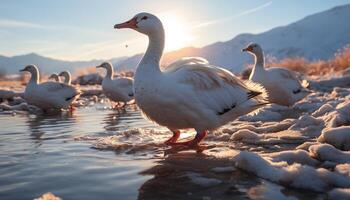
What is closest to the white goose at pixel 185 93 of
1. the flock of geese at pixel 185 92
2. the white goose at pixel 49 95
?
the flock of geese at pixel 185 92

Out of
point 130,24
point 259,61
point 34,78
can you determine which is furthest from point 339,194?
point 34,78

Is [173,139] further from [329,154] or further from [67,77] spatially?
[67,77]

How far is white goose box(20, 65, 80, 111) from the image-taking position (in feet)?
44.1

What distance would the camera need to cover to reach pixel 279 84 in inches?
435

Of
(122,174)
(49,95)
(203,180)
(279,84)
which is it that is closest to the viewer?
(203,180)

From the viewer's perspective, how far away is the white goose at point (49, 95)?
44.1ft

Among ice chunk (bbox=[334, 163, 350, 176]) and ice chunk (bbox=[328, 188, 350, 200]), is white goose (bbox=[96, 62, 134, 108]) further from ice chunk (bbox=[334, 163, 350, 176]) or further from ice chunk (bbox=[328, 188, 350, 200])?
ice chunk (bbox=[328, 188, 350, 200])

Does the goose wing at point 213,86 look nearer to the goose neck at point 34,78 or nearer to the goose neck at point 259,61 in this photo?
the goose neck at point 259,61

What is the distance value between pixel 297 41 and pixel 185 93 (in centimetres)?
17911

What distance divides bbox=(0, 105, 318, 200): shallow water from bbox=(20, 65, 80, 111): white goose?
296 inches

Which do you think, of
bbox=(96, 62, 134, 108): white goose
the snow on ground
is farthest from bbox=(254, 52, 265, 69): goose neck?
bbox=(96, 62, 134, 108): white goose

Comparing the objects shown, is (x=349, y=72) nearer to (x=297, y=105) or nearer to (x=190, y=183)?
(x=297, y=105)

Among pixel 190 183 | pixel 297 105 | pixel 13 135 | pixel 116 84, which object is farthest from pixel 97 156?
pixel 116 84

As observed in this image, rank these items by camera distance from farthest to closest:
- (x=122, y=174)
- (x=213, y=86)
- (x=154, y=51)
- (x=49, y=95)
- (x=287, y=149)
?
(x=49, y=95) < (x=154, y=51) < (x=213, y=86) < (x=287, y=149) < (x=122, y=174)
